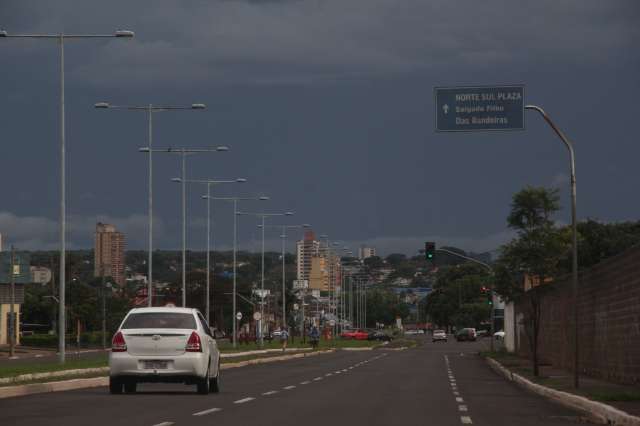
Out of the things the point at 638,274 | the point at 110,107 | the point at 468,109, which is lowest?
the point at 638,274

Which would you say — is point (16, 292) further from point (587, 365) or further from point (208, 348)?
point (208, 348)

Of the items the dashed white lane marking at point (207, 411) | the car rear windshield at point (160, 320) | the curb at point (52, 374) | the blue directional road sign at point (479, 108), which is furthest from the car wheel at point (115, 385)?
the blue directional road sign at point (479, 108)

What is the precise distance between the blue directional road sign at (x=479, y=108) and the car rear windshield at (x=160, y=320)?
10622 millimetres

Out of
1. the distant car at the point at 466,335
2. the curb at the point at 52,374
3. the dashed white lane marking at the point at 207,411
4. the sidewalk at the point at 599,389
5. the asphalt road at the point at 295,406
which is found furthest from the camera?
the distant car at the point at 466,335

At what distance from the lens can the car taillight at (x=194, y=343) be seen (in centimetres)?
2680

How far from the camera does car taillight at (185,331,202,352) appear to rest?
87.9 ft

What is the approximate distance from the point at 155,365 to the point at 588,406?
8849 mm

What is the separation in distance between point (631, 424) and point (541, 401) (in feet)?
27.7

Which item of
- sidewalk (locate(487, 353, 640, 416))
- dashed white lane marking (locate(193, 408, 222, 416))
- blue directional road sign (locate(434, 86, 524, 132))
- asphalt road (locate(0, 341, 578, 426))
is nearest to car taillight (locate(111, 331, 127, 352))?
asphalt road (locate(0, 341, 578, 426))

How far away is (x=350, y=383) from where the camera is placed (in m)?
34.9

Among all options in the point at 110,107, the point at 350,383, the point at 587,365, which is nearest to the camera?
the point at 350,383

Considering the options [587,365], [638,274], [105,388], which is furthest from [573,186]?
[105,388]

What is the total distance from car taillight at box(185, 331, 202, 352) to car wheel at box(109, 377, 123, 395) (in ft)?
5.77

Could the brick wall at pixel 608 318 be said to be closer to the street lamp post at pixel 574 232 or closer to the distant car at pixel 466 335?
the street lamp post at pixel 574 232
